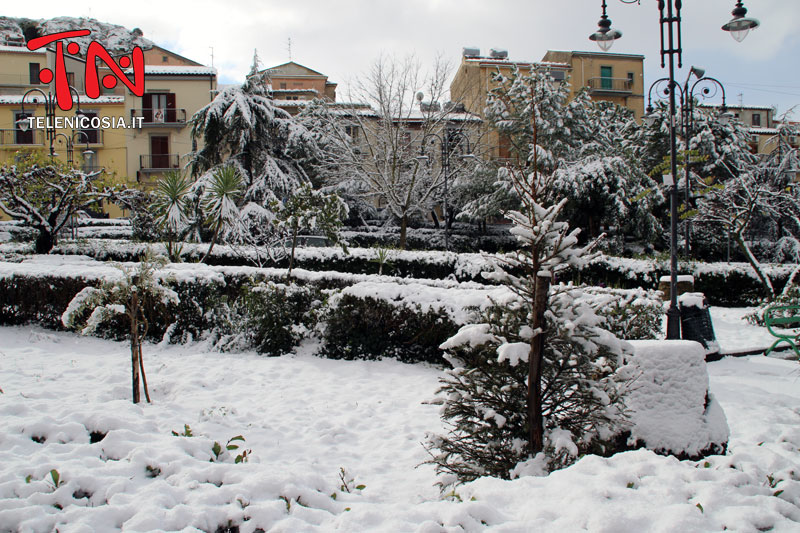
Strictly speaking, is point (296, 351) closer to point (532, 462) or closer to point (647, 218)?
point (532, 462)

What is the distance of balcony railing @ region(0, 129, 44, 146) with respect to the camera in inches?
1363

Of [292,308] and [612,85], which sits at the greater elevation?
[612,85]

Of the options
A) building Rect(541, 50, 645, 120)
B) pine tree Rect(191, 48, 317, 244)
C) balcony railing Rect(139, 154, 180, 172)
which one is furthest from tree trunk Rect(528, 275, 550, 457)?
building Rect(541, 50, 645, 120)

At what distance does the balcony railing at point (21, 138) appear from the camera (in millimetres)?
34625

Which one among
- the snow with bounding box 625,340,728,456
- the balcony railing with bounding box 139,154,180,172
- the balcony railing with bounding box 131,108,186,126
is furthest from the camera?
the balcony railing with bounding box 139,154,180,172

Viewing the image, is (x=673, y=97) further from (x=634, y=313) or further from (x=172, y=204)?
(x=172, y=204)

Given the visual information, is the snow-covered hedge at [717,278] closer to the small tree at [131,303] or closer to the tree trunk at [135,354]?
the small tree at [131,303]

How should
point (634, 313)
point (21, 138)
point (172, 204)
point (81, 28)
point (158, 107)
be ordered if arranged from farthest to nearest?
point (81, 28)
point (21, 138)
point (158, 107)
point (172, 204)
point (634, 313)

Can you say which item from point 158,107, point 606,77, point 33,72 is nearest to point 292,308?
Answer: point 158,107

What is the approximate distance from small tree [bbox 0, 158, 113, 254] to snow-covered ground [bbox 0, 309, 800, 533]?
8.76m

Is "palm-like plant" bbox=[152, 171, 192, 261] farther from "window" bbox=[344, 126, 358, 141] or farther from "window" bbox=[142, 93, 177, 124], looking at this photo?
"window" bbox=[142, 93, 177, 124]

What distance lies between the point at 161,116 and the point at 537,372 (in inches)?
1453

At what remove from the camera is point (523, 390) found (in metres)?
3.33

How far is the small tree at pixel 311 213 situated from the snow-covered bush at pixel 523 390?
21.3 feet
